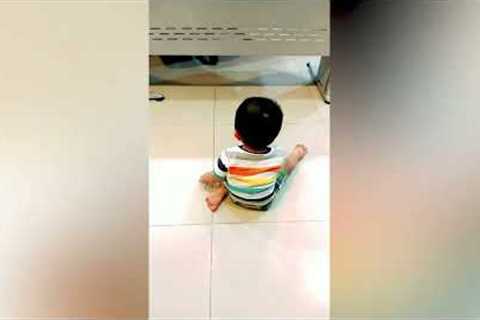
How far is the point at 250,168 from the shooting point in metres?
0.97

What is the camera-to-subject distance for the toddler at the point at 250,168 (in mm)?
948

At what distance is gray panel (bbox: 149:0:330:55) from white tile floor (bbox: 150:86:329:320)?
0.12m

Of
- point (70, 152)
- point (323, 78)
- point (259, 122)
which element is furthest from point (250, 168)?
point (70, 152)

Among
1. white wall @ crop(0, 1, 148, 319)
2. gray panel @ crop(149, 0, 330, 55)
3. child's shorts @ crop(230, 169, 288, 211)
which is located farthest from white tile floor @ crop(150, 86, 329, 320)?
white wall @ crop(0, 1, 148, 319)

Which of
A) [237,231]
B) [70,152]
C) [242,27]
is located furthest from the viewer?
[237,231]

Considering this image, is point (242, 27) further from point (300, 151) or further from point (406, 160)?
point (406, 160)

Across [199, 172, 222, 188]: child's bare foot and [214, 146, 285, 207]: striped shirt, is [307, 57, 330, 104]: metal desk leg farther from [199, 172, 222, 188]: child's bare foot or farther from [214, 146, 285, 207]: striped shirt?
[199, 172, 222, 188]: child's bare foot

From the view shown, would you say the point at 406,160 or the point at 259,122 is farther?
the point at 259,122

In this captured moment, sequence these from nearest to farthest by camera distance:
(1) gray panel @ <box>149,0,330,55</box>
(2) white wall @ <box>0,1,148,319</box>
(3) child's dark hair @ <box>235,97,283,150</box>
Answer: (2) white wall @ <box>0,1,148,319</box> < (1) gray panel @ <box>149,0,330,55</box> < (3) child's dark hair @ <box>235,97,283,150</box>

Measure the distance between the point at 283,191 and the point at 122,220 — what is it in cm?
65

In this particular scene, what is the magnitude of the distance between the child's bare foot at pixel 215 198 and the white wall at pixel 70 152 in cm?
56

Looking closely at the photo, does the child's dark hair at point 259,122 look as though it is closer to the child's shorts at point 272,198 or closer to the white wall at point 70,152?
the child's shorts at point 272,198

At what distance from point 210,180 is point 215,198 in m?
0.04

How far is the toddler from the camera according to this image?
95cm
